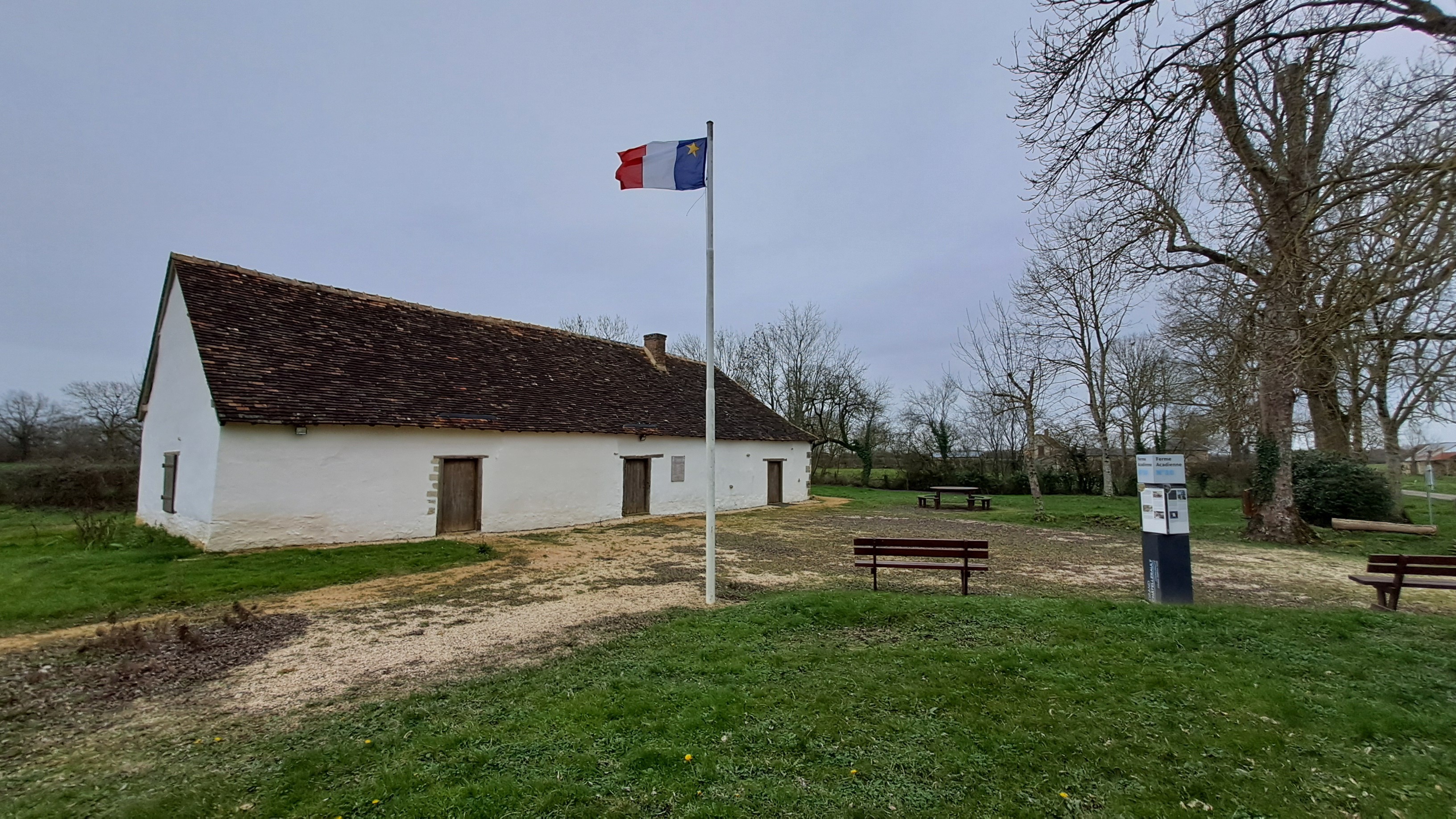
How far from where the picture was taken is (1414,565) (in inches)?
289

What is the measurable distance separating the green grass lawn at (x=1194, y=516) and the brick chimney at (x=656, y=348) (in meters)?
9.77

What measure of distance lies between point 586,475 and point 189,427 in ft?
29.1

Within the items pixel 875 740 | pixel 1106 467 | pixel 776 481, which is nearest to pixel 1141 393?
pixel 1106 467

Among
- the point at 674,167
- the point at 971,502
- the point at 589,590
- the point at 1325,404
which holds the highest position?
the point at 674,167

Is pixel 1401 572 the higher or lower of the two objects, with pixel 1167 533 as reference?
lower

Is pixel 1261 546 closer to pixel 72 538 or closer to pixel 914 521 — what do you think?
pixel 914 521

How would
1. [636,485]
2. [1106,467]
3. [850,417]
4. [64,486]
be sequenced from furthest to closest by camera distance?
1. [850,417]
2. [1106,467]
3. [64,486]
4. [636,485]

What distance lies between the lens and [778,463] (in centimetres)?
2500

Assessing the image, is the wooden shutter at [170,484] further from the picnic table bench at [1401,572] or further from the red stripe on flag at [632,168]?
the picnic table bench at [1401,572]

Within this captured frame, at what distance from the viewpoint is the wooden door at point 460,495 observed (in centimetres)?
1458

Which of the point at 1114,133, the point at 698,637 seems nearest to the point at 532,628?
the point at 698,637

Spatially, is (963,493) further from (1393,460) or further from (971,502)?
(1393,460)

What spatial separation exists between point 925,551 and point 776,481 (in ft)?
54.5

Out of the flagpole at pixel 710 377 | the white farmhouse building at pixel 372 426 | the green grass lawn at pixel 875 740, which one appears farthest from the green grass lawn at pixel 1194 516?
the white farmhouse building at pixel 372 426
